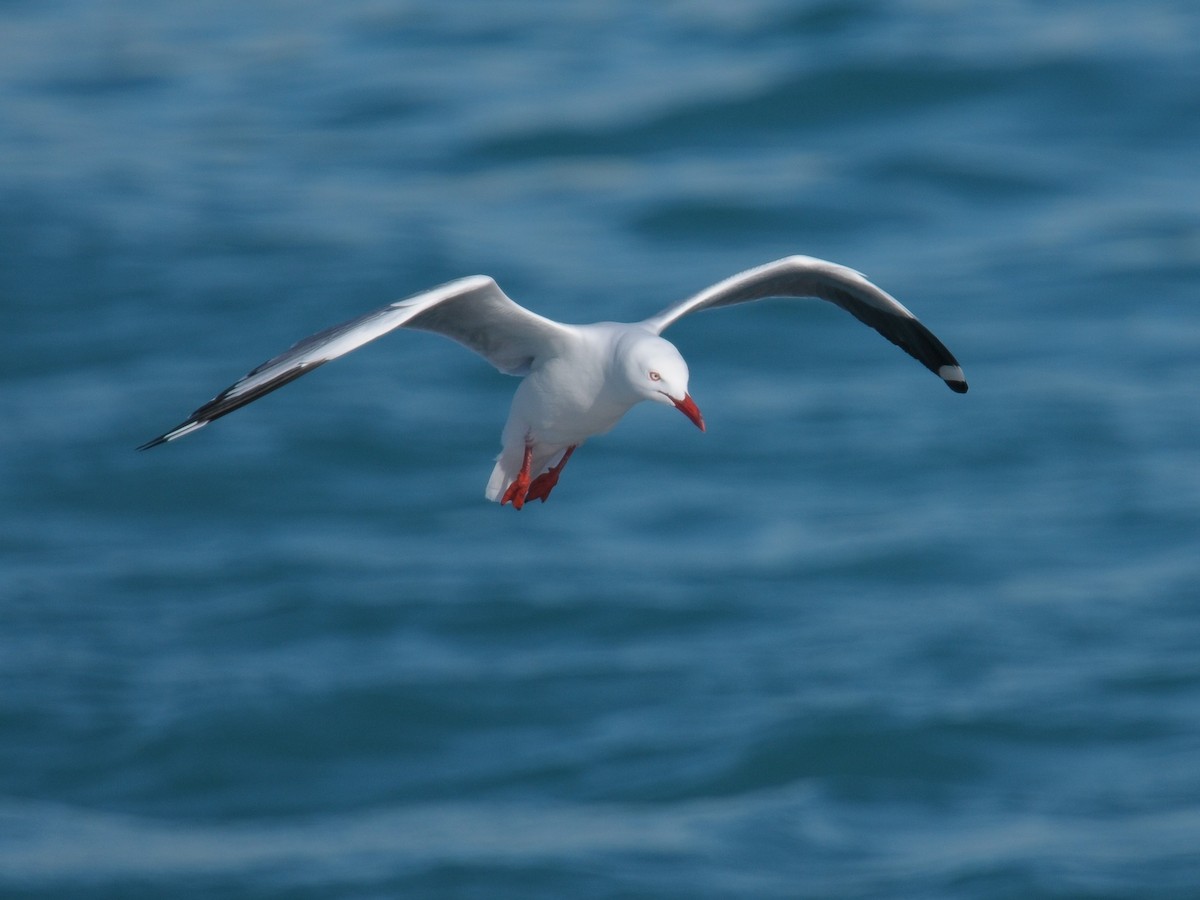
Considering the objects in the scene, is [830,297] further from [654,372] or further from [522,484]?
[522,484]

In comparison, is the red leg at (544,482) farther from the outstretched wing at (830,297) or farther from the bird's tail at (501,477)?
the outstretched wing at (830,297)

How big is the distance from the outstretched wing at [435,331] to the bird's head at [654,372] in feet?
1.70

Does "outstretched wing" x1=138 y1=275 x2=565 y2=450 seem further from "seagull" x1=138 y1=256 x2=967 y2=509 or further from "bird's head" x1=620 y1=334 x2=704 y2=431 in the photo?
"bird's head" x1=620 y1=334 x2=704 y2=431

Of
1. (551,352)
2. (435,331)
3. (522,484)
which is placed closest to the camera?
(551,352)

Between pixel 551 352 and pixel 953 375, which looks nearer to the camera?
pixel 551 352

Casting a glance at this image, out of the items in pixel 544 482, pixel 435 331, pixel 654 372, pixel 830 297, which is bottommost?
pixel 544 482

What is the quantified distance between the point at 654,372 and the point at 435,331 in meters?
1.58

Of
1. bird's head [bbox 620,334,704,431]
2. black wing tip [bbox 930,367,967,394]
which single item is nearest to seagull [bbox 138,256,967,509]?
bird's head [bbox 620,334,704,431]

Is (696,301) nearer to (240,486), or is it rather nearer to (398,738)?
(398,738)

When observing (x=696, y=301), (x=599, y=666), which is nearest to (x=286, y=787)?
(x=599, y=666)

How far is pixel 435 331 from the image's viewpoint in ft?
35.7

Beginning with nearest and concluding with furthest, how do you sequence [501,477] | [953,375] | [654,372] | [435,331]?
[654,372] → [435,331] → [501,477] → [953,375]

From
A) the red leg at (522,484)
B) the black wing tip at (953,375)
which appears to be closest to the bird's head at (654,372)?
the red leg at (522,484)

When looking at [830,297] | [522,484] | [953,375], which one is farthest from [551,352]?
[953,375]
